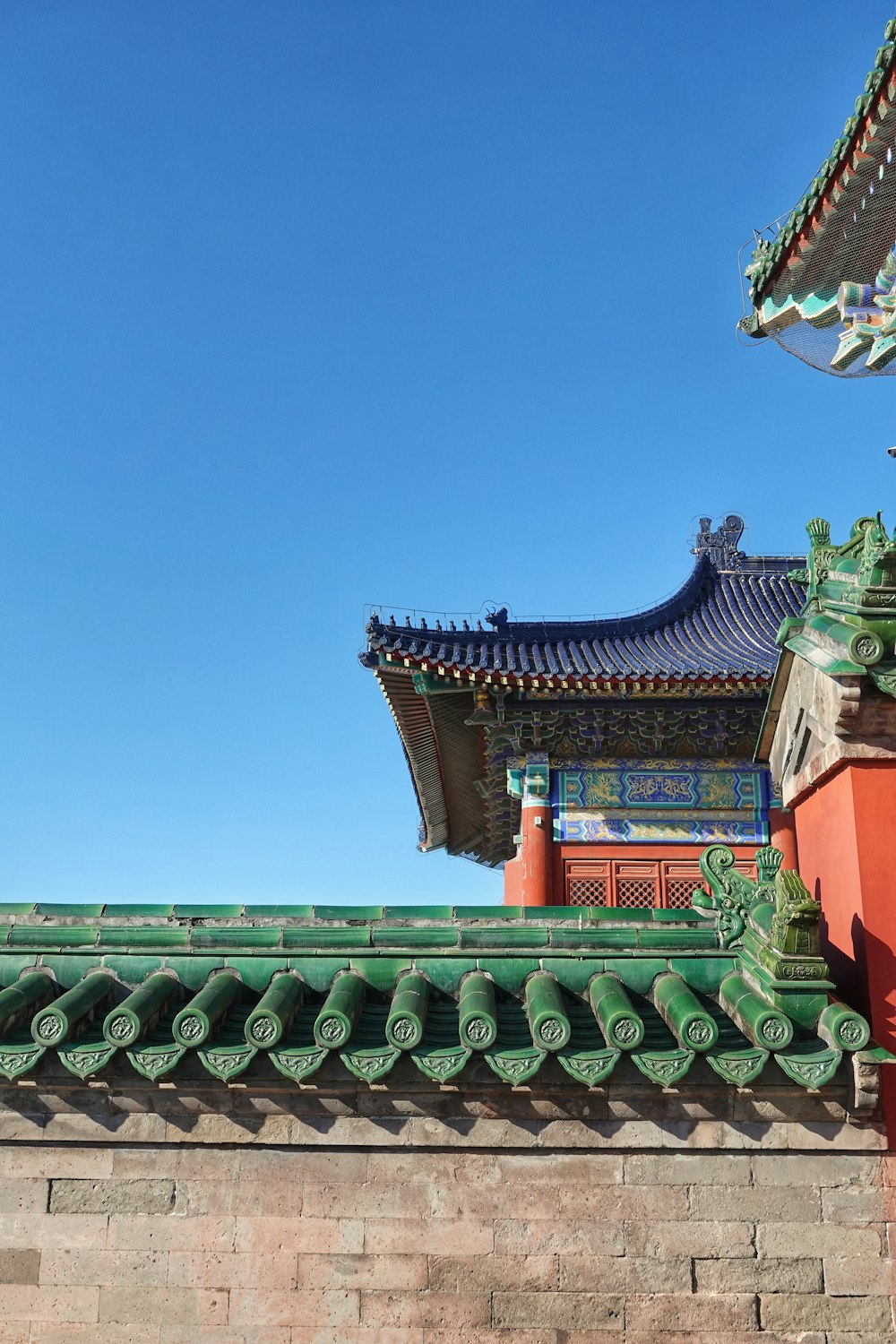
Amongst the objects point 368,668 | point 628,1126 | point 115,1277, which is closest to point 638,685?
point 368,668

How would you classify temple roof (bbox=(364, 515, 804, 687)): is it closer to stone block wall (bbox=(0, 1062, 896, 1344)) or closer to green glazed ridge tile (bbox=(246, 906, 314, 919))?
green glazed ridge tile (bbox=(246, 906, 314, 919))

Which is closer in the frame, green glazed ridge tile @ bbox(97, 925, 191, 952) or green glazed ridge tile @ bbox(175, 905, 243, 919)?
green glazed ridge tile @ bbox(97, 925, 191, 952)

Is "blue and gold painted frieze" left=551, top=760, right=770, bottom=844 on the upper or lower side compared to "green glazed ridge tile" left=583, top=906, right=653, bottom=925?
upper

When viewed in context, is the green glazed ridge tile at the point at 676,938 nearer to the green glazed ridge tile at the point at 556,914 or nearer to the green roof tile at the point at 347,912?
the green glazed ridge tile at the point at 556,914

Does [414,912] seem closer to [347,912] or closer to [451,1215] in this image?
[347,912]

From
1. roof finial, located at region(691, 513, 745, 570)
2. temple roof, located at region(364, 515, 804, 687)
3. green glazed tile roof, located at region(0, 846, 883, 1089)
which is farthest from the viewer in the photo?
roof finial, located at region(691, 513, 745, 570)

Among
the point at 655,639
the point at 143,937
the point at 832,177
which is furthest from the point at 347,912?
the point at 655,639

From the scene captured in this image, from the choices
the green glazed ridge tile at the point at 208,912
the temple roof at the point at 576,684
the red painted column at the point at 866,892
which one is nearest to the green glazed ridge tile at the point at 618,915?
the red painted column at the point at 866,892

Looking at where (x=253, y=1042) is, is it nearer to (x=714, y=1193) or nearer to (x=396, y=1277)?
(x=396, y=1277)

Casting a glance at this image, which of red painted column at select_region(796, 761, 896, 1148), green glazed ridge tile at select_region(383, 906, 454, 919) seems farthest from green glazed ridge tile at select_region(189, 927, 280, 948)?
red painted column at select_region(796, 761, 896, 1148)

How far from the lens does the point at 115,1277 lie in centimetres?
544

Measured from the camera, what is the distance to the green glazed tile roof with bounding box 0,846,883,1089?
525 centimetres

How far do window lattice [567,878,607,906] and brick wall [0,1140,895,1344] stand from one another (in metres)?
9.75

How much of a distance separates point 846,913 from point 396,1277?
2.99 metres
